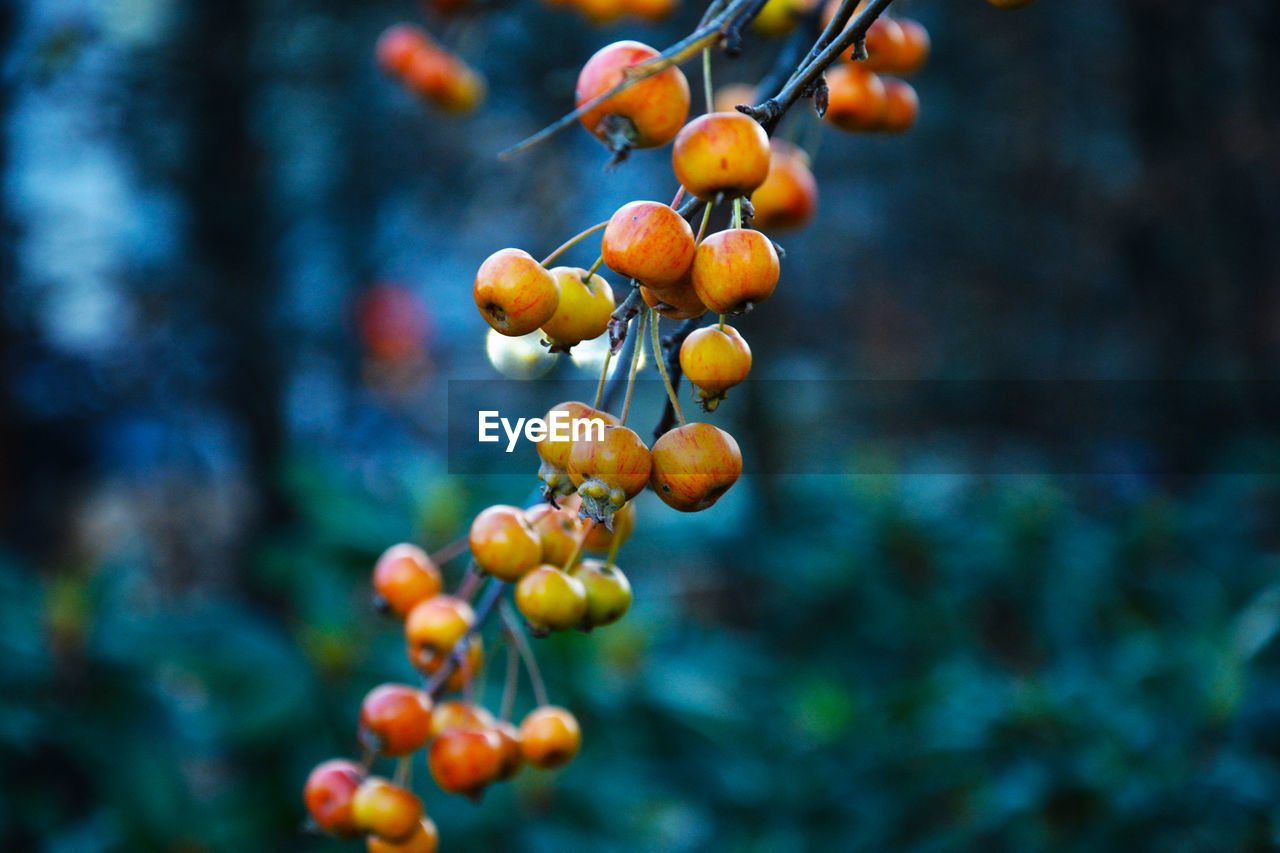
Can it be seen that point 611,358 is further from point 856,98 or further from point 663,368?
point 856,98

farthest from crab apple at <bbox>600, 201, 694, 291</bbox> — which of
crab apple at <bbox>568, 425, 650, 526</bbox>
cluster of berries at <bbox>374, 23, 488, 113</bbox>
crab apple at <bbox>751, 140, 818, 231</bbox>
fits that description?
cluster of berries at <bbox>374, 23, 488, 113</bbox>

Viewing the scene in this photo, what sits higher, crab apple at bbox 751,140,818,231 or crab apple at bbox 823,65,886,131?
crab apple at bbox 823,65,886,131

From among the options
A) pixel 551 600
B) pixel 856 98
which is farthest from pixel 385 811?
pixel 856 98

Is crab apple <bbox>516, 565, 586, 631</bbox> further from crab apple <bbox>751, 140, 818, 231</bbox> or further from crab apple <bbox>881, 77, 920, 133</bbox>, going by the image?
crab apple <bbox>881, 77, 920, 133</bbox>

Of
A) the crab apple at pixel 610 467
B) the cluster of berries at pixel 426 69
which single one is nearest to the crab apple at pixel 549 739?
the crab apple at pixel 610 467

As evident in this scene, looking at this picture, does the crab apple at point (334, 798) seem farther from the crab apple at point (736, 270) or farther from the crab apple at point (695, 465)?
the crab apple at point (736, 270)
